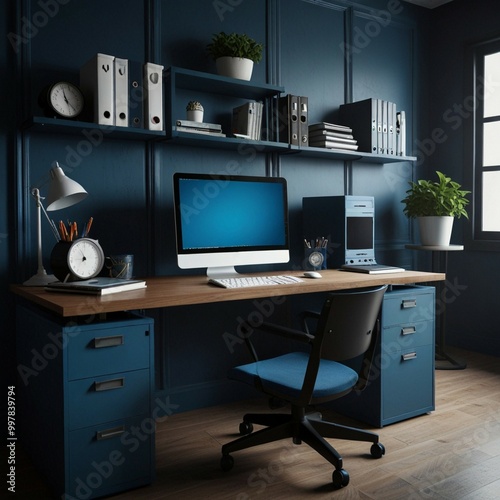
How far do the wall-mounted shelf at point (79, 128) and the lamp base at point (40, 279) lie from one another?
0.68 m

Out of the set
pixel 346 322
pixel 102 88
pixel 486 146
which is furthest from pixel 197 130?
pixel 486 146

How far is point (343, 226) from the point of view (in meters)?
3.20

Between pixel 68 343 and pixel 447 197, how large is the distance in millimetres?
2889

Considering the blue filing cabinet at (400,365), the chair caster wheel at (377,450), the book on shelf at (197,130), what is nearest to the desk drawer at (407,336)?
the blue filing cabinet at (400,365)

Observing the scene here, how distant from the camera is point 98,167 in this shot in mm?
2766

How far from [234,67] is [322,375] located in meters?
1.77

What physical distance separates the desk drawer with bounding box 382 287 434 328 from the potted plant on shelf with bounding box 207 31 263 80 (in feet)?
4.90

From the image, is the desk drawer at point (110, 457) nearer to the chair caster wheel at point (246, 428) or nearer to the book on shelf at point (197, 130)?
the chair caster wheel at point (246, 428)

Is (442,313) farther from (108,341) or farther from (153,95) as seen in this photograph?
(108,341)

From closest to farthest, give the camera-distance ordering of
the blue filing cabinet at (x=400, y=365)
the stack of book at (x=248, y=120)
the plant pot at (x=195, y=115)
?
the blue filing cabinet at (x=400, y=365), the plant pot at (x=195, y=115), the stack of book at (x=248, y=120)

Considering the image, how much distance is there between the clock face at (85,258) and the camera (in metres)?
2.27

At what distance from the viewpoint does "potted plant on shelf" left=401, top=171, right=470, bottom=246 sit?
149 inches

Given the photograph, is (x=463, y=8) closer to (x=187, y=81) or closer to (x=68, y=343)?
(x=187, y=81)

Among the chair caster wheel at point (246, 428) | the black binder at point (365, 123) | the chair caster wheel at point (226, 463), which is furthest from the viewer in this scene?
the black binder at point (365, 123)
